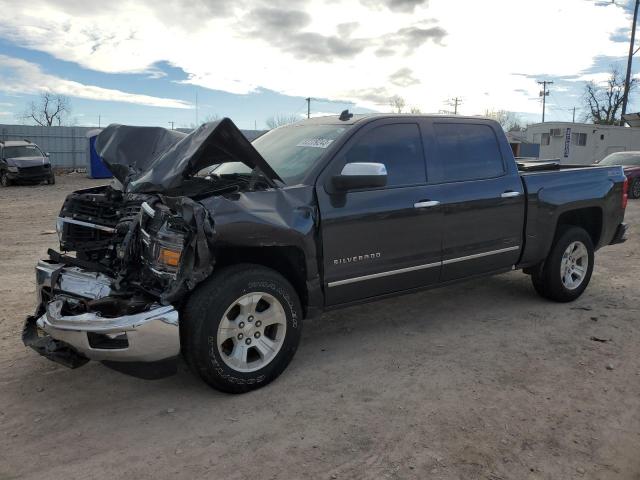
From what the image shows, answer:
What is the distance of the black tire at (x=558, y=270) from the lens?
220 inches

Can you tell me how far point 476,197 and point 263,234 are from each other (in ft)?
7.23

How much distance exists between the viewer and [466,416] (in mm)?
3406

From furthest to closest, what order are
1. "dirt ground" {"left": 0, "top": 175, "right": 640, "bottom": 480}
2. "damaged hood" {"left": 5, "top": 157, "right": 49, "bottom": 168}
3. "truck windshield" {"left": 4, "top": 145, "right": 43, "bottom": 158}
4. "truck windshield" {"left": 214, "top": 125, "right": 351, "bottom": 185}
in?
"truck windshield" {"left": 4, "top": 145, "right": 43, "bottom": 158}
"damaged hood" {"left": 5, "top": 157, "right": 49, "bottom": 168}
"truck windshield" {"left": 214, "top": 125, "right": 351, "bottom": 185}
"dirt ground" {"left": 0, "top": 175, "right": 640, "bottom": 480}

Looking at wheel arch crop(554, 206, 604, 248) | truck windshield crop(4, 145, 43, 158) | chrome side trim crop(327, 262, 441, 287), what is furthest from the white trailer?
chrome side trim crop(327, 262, 441, 287)

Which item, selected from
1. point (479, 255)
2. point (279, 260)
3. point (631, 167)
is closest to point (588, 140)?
point (631, 167)

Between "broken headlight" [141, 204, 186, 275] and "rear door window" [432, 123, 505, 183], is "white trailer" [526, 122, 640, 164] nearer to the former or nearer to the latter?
"rear door window" [432, 123, 505, 183]

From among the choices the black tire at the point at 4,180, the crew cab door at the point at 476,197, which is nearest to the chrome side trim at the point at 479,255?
the crew cab door at the point at 476,197

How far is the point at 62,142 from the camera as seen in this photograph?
3183 cm

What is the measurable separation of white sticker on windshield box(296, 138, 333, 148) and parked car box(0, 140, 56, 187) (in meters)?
20.9

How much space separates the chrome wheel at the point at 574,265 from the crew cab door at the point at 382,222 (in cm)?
192

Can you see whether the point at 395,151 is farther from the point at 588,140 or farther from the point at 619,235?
the point at 588,140

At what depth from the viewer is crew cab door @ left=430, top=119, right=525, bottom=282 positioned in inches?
185

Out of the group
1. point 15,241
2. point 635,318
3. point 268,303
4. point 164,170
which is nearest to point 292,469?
point 268,303

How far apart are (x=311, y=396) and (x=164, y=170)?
6.33 ft
